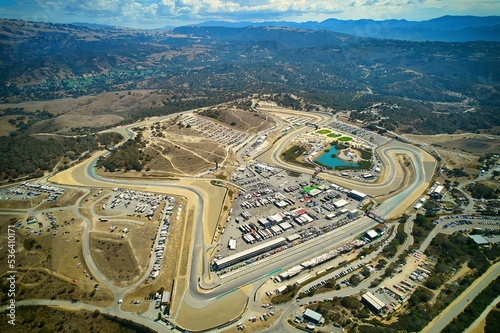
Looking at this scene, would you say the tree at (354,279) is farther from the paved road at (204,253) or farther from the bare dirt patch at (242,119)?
the bare dirt patch at (242,119)

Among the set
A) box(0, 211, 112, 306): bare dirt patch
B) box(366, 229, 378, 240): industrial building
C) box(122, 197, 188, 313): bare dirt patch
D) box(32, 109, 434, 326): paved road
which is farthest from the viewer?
box(366, 229, 378, 240): industrial building

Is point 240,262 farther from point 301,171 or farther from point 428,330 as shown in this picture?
point 301,171

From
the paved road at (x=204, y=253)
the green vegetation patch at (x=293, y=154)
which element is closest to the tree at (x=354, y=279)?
the paved road at (x=204, y=253)

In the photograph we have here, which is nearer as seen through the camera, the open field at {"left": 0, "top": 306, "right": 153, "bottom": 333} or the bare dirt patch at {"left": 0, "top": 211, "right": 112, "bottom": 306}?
the open field at {"left": 0, "top": 306, "right": 153, "bottom": 333}

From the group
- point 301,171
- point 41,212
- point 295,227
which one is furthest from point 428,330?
point 41,212

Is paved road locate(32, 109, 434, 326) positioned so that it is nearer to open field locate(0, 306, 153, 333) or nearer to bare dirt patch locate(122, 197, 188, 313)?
bare dirt patch locate(122, 197, 188, 313)

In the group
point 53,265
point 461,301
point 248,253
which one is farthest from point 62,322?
point 461,301

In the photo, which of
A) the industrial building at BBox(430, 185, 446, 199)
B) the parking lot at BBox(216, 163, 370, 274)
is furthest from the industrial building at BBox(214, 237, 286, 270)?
the industrial building at BBox(430, 185, 446, 199)

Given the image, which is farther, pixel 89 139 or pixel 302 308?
pixel 89 139
